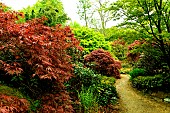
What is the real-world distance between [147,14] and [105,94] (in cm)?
324

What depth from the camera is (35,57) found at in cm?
350

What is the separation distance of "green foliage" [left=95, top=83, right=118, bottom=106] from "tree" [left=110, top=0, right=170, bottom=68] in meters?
2.45

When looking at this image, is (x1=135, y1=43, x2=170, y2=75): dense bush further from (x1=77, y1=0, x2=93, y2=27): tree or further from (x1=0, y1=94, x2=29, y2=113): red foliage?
(x1=77, y1=0, x2=93, y2=27): tree

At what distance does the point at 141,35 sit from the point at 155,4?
1.19 meters

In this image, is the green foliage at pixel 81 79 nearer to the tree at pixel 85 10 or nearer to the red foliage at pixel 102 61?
the red foliage at pixel 102 61

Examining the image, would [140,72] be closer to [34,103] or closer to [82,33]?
[82,33]

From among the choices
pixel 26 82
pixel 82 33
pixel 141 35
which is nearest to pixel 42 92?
pixel 26 82

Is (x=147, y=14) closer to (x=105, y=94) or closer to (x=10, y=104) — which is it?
(x=105, y=94)

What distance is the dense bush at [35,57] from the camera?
3209 mm

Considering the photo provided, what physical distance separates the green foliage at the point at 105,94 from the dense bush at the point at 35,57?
2335 mm

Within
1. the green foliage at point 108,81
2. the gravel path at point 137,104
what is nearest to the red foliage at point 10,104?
the gravel path at point 137,104

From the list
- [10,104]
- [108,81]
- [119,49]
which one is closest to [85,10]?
[119,49]

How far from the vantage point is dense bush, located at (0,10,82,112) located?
10.5 ft

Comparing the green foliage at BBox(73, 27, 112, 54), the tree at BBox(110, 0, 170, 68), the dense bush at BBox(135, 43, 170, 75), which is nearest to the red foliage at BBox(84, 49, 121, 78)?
the green foliage at BBox(73, 27, 112, 54)
